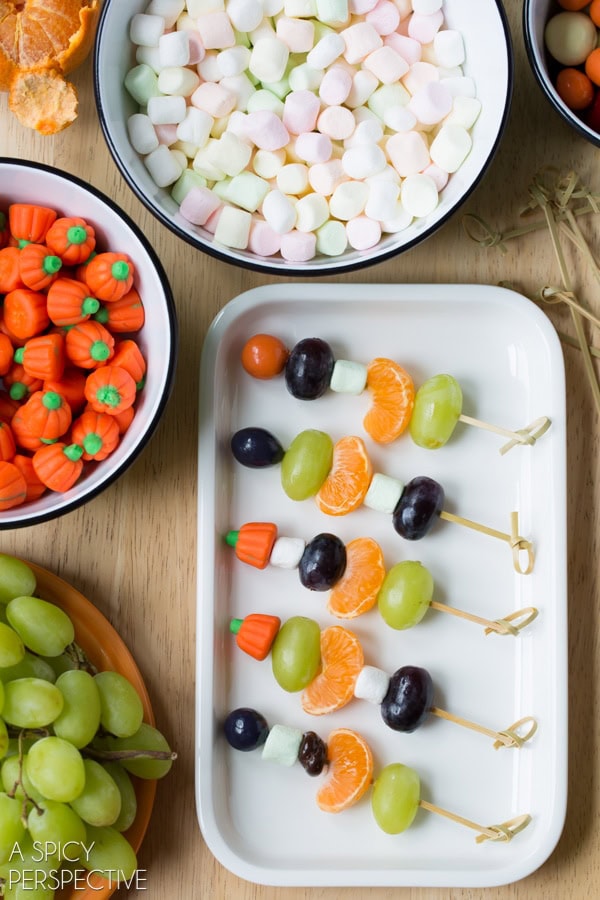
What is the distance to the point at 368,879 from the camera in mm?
938

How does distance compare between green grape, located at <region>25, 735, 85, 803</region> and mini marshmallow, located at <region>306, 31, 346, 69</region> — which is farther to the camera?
mini marshmallow, located at <region>306, 31, 346, 69</region>

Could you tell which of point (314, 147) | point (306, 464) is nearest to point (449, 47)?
point (314, 147)

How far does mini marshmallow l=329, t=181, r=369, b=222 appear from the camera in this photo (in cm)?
91

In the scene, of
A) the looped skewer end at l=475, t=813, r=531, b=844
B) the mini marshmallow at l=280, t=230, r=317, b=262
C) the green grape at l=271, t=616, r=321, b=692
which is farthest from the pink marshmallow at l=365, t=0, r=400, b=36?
the looped skewer end at l=475, t=813, r=531, b=844

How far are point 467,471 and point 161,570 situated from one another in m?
0.34

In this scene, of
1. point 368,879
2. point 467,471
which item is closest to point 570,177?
point 467,471

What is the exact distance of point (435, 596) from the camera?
3.22ft

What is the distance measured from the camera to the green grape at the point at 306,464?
94cm

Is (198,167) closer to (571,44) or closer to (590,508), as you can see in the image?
(571,44)

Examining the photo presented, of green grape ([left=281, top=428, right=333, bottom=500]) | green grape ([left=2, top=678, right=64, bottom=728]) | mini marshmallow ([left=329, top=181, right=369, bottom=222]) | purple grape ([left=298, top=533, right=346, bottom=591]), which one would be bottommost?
green grape ([left=2, top=678, right=64, bottom=728])

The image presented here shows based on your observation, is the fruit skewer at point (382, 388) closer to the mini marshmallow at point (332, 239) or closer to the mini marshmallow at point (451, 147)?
the mini marshmallow at point (332, 239)

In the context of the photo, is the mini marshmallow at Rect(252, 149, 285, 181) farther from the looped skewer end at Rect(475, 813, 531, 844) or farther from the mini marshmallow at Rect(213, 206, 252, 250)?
the looped skewer end at Rect(475, 813, 531, 844)

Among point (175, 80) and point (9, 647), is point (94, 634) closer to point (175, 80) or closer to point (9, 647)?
point (9, 647)

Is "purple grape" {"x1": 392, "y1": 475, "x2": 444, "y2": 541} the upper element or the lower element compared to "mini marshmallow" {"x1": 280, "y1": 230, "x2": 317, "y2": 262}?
lower
